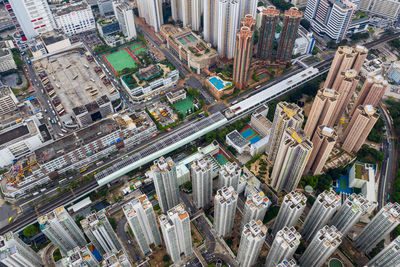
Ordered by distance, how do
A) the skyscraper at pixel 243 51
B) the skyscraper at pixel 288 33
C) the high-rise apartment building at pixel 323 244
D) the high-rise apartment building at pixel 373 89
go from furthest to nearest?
the skyscraper at pixel 288 33 < the skyscraper at pixel 243 51 < the high-rise apartment building at pixel 373 89 < the high-rise apartment building at pixel 323 244

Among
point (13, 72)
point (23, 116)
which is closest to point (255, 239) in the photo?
point (23, 116)

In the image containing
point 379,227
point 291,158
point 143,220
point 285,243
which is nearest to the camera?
point 285,243

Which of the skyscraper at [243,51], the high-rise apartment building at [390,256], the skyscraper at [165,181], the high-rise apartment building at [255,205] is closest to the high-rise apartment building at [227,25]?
the skyscraper at [243,51]

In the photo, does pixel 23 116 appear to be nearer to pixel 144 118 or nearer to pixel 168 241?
pixel 144 118

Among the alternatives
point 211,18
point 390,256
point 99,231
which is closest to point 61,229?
point 99,231

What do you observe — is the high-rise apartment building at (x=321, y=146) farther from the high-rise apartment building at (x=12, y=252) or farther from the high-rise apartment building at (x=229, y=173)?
the high-rise apartment building at (x=12, y=252)

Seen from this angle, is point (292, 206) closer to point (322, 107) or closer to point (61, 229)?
point (322, 107)

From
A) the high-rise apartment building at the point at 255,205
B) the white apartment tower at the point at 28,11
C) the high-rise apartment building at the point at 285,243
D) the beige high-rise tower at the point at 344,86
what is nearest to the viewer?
the high-rise apartment building at the point at 285,243
